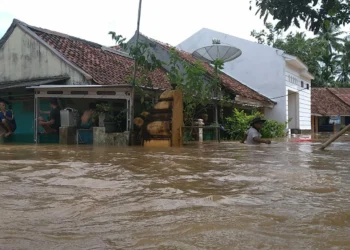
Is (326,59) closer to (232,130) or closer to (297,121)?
(297,121)

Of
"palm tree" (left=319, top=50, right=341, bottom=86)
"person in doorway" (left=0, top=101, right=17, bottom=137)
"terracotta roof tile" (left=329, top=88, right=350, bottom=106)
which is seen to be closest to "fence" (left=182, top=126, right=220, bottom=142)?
"person in doorway" (left=0, top=101, right=17, bottom=137)

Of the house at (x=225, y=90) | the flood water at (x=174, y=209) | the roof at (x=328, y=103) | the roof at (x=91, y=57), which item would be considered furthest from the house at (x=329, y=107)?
the flood water at (x=174, y=209)

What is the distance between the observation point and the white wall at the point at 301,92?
21438 millimetres

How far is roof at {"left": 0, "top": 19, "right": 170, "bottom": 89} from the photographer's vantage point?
12.9 metres

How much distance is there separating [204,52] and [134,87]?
7010 millimetres

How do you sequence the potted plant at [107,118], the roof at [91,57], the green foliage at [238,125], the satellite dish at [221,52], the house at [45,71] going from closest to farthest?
the potted plant at [107,118] → the house at [45,71] → the roof at [91,57] → the green foliage at [238,125] → the satellite dish at [221,52]

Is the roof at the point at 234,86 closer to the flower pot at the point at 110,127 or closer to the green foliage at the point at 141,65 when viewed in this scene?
the green foliage at the point at 141,65

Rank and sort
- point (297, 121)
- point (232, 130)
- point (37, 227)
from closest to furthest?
point (37, 227)
point (232, 130)
point (297, 121)

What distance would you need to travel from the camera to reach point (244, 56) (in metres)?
21.6

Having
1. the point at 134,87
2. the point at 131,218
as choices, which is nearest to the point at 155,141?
the point at 134,87

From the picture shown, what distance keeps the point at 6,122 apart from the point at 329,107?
79.9 ft

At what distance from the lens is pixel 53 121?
11914 mm

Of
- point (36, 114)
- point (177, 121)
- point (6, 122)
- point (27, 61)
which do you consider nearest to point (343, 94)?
point (177, 121)

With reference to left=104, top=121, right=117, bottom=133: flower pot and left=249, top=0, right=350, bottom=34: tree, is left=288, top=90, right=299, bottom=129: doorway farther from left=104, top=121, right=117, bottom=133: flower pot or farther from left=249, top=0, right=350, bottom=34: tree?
left=249, top=0, right=350, bottom=34: tree
